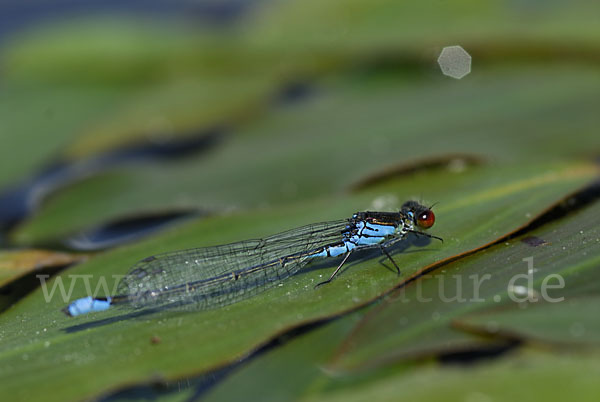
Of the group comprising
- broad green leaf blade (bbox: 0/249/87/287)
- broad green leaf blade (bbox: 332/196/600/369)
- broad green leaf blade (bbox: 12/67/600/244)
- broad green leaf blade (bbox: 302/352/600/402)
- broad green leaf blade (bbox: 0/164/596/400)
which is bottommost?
broad green leaf blade (bbox: 302/352/600/402)

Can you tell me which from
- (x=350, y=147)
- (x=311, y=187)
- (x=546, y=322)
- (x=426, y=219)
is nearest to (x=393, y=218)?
(x=426, y=219)

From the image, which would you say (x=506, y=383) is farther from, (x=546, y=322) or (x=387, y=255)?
(x=387, y=255)

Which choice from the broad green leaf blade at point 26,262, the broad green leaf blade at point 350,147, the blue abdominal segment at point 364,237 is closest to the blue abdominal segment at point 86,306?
the broad green leaf blade at point 26,262

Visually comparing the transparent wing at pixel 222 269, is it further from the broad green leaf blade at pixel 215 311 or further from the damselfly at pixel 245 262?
the broad green leaf blade at pixel 215 311

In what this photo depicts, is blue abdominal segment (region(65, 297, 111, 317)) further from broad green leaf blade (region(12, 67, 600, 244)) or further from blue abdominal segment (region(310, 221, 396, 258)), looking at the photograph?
broad green leaf blade (region(12, 67, 600, 244))

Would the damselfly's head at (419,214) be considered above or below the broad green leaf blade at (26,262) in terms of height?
below

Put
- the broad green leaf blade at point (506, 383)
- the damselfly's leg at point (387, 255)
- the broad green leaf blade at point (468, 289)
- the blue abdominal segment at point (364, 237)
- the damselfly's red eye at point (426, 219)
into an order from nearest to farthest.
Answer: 1. the broad green leaf blade at point (506, 383)
2. the broad green leaf blade at point (468, 289)
3. the damselfly's leg at point (387, 255)
4. the damselfly's red eye at point (426, 219)
5. the blue abdominal segment at point (364, 237)

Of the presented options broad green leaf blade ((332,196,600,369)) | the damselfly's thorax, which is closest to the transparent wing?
the damselfly's thorax
